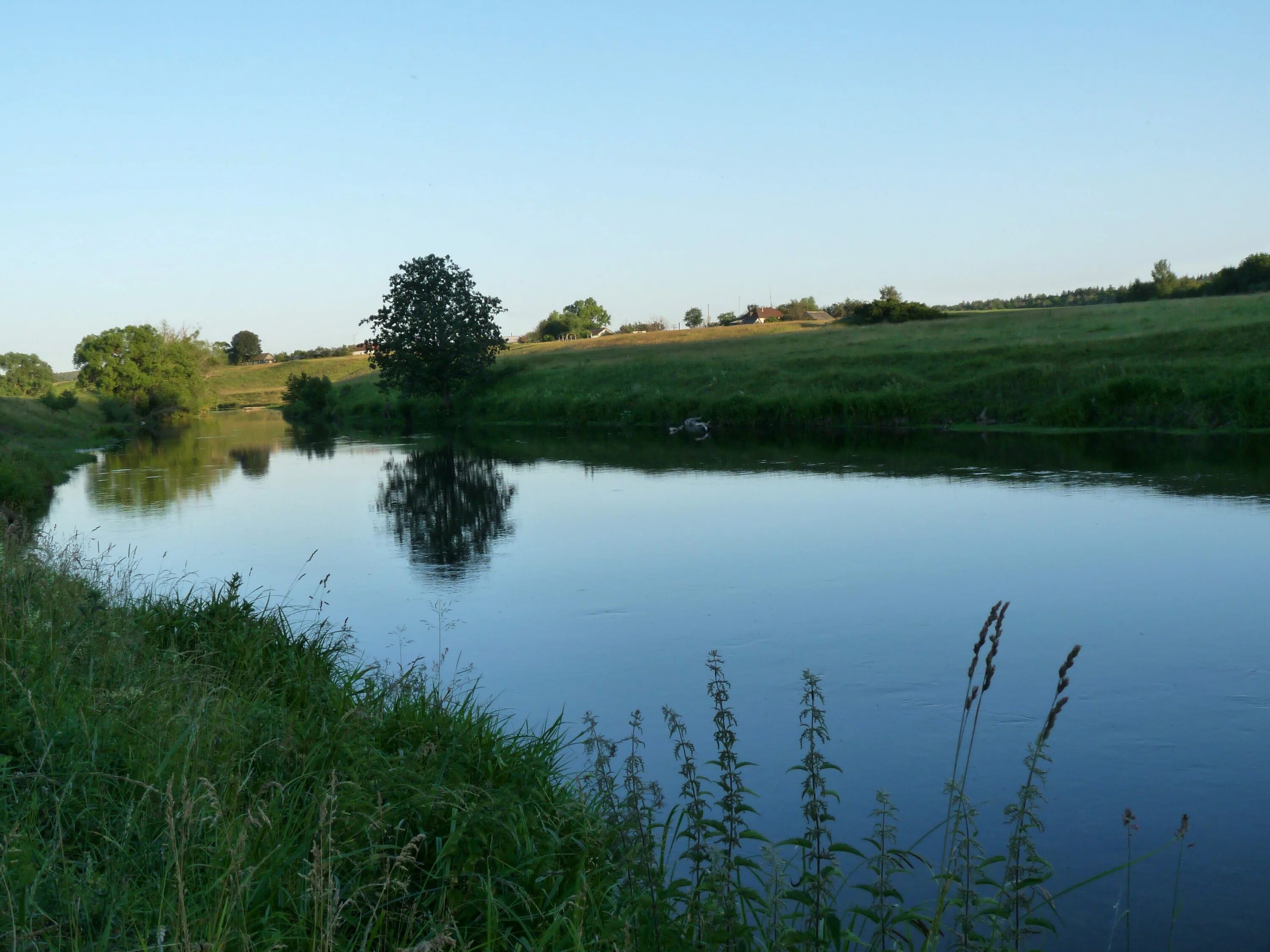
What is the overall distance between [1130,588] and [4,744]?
9464 mm

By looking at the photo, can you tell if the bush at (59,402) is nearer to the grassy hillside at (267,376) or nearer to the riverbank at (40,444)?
the riverbank at (40,444)

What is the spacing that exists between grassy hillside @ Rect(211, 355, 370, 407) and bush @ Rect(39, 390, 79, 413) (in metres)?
39.6

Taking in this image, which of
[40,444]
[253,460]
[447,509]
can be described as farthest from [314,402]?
[447,509]

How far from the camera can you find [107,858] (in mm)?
A: 3020

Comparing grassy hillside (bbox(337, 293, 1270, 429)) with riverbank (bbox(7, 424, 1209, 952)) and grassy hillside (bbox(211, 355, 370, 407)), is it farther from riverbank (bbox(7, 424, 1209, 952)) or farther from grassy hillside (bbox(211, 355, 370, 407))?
grassy hillside (bbox(211, 355, 370, 407))

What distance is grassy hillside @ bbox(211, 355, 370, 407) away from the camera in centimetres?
9562

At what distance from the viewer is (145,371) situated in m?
61.2

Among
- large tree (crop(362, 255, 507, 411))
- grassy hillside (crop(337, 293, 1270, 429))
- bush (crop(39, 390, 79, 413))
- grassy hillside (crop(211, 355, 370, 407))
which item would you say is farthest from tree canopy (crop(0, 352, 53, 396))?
grassy hillside (crop(337, 293, 1270, 429))

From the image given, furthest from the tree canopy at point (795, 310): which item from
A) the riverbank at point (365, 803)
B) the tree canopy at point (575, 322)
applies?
the riverbank at point (365, 803)

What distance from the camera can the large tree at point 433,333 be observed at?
49750 mm

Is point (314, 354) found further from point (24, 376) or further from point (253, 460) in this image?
point (253, 460)

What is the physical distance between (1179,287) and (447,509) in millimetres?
61796

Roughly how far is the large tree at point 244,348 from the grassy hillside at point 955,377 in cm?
10721

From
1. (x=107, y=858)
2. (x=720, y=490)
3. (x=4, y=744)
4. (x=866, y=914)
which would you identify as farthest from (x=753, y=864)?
(x=720, y=490)
